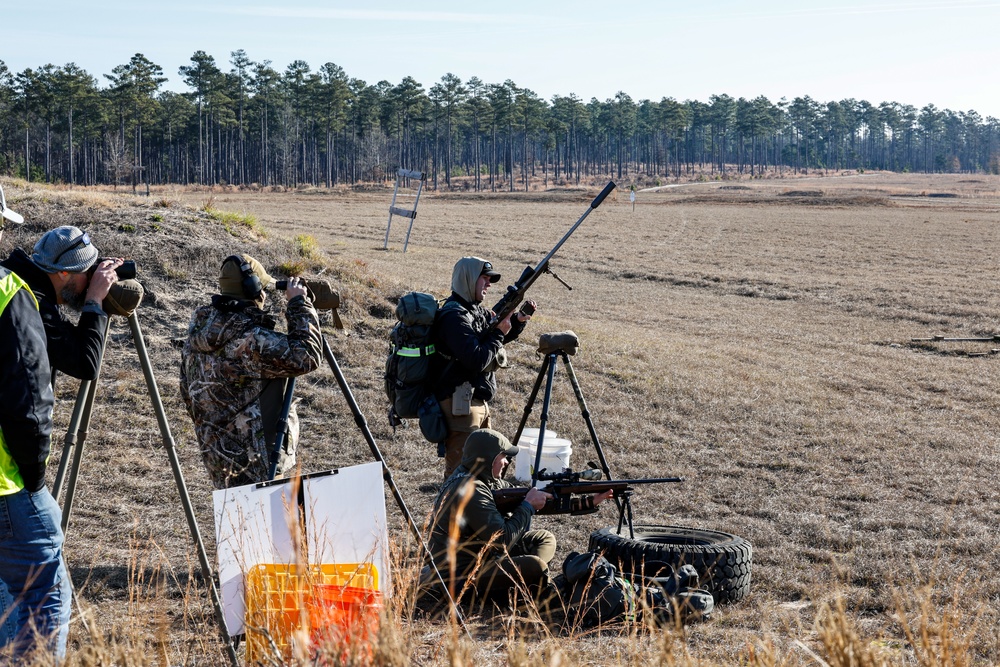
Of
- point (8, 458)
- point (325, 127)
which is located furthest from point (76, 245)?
point (325, 127)

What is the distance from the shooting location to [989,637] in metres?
5.04

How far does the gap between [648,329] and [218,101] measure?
82922 mm

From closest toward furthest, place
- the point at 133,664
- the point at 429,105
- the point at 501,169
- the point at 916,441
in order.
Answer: the point at 133,664
the point at 916,441
the point at 429,105
the point at 501,169

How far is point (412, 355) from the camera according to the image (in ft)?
20.9

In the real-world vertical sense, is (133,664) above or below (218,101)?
below

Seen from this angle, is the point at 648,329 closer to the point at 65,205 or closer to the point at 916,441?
the point at 916,441

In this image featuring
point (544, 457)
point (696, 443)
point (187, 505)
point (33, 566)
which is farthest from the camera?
point (696, 443)

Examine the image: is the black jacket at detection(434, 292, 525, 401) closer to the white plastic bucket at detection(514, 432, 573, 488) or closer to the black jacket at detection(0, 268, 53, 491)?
the white plastic bucket at detection(514, 432, 573, 488)

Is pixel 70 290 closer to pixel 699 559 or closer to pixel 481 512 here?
pixel 481 512

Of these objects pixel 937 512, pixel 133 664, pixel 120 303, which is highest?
pixel 120 303

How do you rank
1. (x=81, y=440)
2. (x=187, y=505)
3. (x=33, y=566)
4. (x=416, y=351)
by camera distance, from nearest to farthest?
(x=33, y=566) → (x=187, y=505) → (x=81, y=440) → (x=416, y=351)

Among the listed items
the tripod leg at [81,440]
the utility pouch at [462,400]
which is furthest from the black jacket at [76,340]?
the utility pouch at [462,400]

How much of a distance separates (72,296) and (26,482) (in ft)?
3.16

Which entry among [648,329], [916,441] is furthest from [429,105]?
[916,441]
